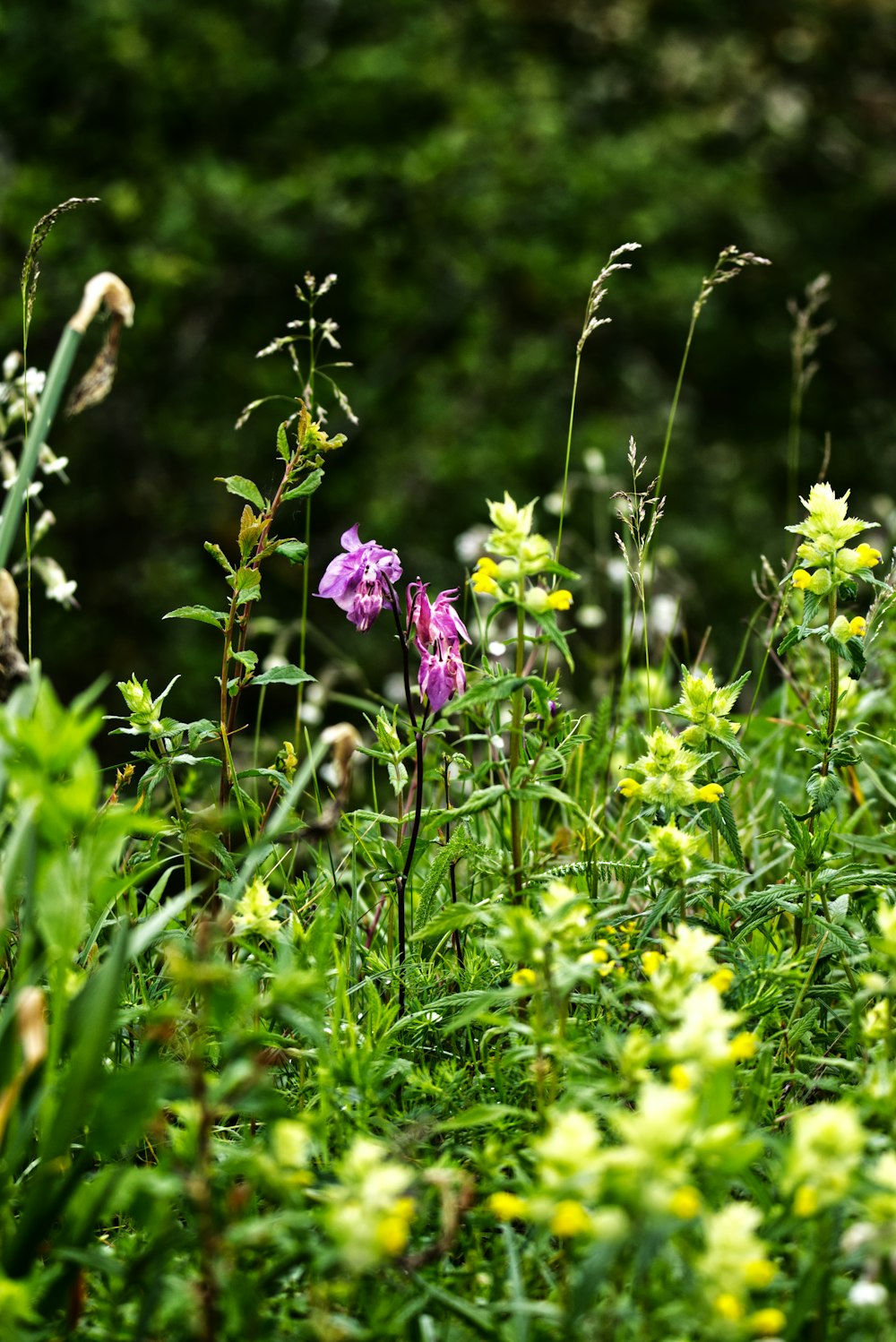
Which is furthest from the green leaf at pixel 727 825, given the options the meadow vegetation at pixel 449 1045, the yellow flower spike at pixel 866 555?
the yellow flower spike at pixel 866 555

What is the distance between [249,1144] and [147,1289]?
0.27 m

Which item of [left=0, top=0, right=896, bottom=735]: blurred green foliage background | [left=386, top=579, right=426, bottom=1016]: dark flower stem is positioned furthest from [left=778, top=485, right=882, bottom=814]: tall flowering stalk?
[left=0, top=0, right=896, bottom=735]: blurred green foliage background

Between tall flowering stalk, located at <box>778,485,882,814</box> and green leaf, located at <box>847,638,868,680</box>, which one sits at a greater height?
tall flowering stalk, located at <box>778,485,882,814</box>

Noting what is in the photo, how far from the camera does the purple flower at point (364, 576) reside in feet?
5.55

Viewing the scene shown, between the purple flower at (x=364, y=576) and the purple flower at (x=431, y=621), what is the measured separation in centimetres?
4

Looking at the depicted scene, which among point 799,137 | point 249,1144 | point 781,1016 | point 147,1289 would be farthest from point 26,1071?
point 799,137

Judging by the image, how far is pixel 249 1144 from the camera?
1.39 m

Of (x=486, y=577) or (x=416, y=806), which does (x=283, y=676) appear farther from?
(x=486, y=577)

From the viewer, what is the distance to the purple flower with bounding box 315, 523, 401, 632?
1690 millimetres

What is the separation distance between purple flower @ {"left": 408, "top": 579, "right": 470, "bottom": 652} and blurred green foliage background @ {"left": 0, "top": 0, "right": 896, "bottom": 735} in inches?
122

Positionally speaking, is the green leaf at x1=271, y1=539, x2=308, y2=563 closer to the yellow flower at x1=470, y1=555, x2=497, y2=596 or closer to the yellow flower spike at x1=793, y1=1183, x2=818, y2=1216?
the yellow flower at x1=470, y1=555, x2=497, y2=596

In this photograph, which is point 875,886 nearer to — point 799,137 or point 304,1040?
point 304,1040

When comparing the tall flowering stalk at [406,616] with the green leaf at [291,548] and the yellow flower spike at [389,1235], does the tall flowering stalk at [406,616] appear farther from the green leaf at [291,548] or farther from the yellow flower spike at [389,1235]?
the yellow flower spike at [389,1235]

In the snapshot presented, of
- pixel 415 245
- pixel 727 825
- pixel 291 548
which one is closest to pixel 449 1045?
pixel 727 825
